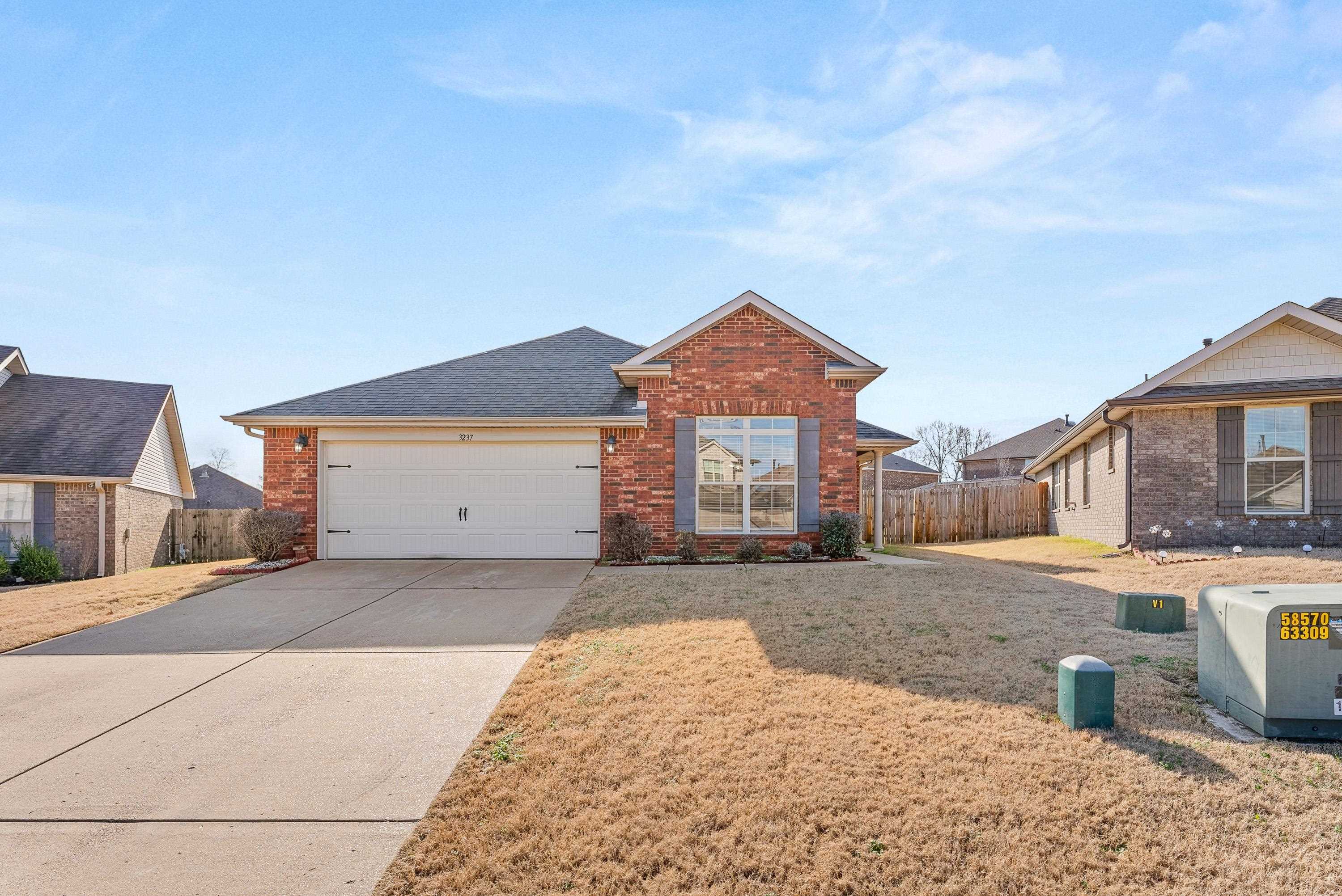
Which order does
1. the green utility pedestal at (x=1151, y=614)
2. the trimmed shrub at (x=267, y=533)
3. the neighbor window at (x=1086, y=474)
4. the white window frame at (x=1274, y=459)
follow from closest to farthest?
the green utility pedestal at (x=1151, y=614), the trimmed shrub at (x=267, y=533), the white window frame at (x=1274, y=459), the neighbor window at (x=1086, y=474)

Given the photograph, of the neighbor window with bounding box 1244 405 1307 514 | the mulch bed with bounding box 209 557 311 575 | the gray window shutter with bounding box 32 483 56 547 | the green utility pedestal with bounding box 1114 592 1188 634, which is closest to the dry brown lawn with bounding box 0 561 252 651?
the mulch bed with bounding box 209 557 311 575

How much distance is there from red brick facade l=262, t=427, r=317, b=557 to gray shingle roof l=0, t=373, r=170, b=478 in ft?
19.4

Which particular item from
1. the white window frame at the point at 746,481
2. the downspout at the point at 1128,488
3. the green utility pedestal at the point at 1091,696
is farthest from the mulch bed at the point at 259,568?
the downspout at the point at 1128,488

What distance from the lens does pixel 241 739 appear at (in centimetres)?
452

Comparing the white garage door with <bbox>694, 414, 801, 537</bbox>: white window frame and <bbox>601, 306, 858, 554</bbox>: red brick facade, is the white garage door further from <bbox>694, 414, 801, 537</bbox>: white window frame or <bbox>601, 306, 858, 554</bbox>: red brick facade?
<bbox>694, 414, 801, 537</bbox>: white window frame

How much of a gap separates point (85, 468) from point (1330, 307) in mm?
27064

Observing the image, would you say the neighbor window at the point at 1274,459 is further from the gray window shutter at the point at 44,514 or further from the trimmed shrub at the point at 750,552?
the gray window shutter at the point at 44,514

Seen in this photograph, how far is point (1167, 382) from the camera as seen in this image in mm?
13047

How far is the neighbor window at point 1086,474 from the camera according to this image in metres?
17.0

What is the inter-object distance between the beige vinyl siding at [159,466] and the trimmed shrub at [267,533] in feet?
20.9

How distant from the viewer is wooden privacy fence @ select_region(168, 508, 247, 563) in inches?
735

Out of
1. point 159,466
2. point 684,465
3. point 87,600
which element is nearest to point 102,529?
point 159,466

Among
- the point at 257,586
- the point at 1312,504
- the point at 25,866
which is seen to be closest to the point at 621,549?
the point at 257,586

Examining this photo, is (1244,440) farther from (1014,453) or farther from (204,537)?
(1014,453)
